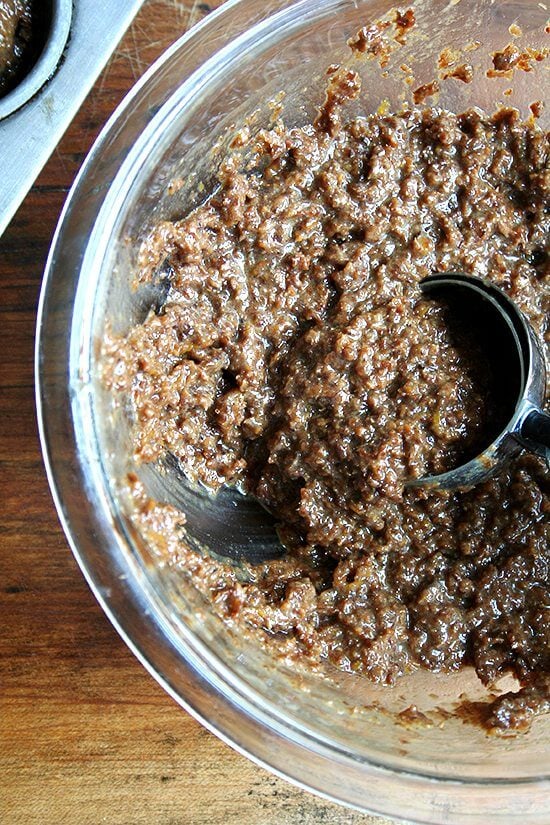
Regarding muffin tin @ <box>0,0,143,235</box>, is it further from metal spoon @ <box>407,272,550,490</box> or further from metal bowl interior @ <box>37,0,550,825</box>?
metal spoon @ <box>407,272,550,490</box>

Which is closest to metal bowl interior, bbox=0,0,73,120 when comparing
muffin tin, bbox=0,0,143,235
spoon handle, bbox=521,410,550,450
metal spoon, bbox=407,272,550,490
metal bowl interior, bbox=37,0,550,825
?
muffin tin, bbox=0,0,143,235

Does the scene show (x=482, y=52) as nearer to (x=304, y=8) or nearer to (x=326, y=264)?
(x=304, y=8)

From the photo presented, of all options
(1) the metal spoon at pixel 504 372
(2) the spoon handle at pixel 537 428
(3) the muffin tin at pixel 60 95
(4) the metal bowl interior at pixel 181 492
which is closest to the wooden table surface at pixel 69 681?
(3) the muffin tin at pixel 60 95

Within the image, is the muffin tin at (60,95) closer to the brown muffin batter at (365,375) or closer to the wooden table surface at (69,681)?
the wooden table surface at (69,681)

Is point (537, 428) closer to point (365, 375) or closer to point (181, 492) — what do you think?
point (365, 375)

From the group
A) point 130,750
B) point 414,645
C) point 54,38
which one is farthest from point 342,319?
point 130,750
